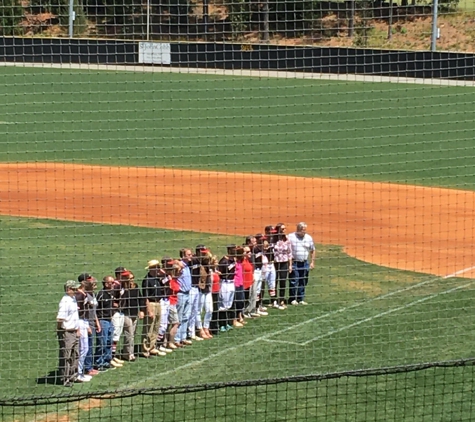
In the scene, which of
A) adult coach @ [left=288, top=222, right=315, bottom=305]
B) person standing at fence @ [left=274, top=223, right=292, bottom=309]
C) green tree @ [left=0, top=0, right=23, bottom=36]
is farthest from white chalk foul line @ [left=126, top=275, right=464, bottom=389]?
green tree @ [left=0, top=0, right=23, bottom=36]

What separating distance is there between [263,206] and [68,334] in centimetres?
962

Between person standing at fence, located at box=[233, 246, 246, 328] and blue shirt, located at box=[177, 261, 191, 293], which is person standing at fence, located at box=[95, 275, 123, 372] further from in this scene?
person standing at fence, located at box=[233, 246, 246, 328]

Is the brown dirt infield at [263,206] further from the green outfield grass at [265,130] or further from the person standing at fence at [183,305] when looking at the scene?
the person standing at fence at [183,305]

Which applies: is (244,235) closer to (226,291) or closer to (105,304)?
(226,291)

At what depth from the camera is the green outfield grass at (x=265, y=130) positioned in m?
24.4

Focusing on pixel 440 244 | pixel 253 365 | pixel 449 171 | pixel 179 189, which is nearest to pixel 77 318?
pixel 253 365

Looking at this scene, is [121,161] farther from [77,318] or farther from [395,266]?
[77,318]

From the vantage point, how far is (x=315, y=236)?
18297mm

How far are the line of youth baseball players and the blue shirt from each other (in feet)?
0.04

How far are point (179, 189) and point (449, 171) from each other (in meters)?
6.55

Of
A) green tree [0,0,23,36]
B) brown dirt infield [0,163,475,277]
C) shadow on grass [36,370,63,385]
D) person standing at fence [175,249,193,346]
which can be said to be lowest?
brown dirt infield [0,163,475,277]

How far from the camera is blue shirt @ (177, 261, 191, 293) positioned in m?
12.8

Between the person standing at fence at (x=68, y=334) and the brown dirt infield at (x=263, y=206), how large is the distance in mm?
6673

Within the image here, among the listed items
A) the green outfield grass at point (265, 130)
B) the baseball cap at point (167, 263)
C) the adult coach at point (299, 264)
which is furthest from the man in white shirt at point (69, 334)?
the green outfield grass at point (265, 130)
